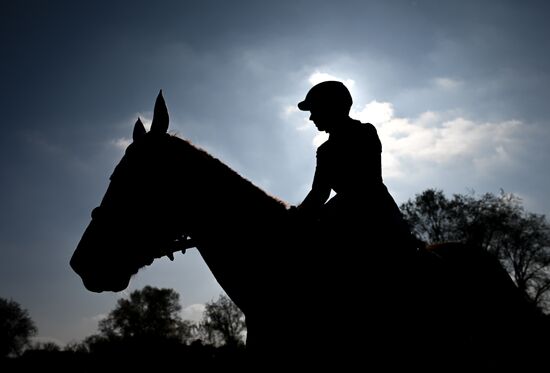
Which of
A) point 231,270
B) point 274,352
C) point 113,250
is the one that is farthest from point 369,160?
point 113,250

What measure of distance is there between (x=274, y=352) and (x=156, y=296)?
226ft

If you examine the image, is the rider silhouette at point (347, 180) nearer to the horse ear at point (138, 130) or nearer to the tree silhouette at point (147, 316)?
the horse ear at point (138, 130)

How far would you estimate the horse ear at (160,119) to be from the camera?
297cm

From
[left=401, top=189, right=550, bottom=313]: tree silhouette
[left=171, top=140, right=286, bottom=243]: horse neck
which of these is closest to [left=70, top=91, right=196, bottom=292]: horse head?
[left=171, top=140, right=286, bottom=243]: horse neck

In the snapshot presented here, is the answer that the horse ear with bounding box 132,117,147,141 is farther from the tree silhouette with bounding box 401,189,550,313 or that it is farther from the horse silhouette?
the tree silhouette with bounding box 401,189,550,313

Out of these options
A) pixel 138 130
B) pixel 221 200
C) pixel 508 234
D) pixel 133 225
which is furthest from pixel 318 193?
pixel 508 234

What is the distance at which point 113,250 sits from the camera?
111 inches

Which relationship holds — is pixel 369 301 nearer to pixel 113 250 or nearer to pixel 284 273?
pixel 284 273

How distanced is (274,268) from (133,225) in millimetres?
1394

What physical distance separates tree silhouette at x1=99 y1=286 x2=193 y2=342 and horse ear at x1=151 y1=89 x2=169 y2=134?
66492 mm

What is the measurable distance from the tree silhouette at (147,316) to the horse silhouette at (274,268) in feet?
217

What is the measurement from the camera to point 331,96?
9.36 ft

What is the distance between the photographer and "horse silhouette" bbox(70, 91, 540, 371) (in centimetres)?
223

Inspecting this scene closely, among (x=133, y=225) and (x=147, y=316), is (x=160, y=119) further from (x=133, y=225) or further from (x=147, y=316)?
(x=147, y=316)
